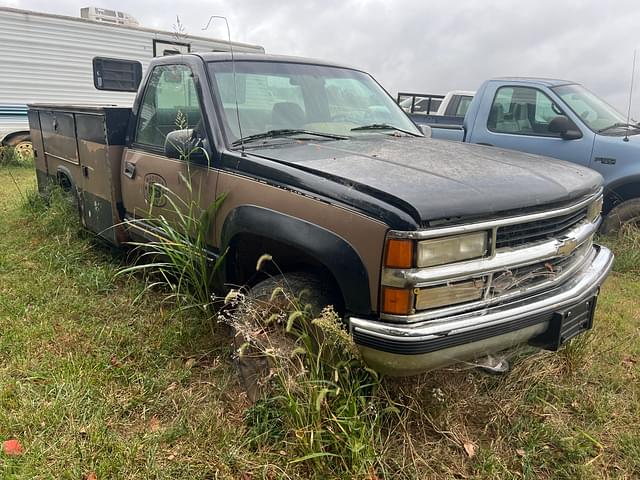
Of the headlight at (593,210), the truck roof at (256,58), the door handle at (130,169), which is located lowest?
the headlight at (593,210)

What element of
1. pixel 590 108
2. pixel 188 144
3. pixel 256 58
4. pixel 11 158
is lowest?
pixel 11 158

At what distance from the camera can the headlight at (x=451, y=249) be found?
212 centimetres

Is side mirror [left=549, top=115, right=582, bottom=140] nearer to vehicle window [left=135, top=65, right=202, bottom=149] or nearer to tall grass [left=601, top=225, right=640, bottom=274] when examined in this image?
tall grass [left=601, top=225, right=640, bottom=274]

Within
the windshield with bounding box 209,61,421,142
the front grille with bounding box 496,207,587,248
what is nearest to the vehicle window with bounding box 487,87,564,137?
the windshield with bounding box 209,61,421,142

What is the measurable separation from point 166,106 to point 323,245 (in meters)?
1.98

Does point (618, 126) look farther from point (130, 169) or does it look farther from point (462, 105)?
point (130, 169)

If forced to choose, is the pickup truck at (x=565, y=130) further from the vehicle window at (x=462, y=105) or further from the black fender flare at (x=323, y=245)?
the black fender flare at (x=323, y=245)

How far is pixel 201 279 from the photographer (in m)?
3.21

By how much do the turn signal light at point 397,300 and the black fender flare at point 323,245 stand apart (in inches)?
3.2

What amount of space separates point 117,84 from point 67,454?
4.86 metres

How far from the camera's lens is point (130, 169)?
3873 millimetres

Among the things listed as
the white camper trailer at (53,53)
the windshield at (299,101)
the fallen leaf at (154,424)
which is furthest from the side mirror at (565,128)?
the white camper trailer at (53,53)

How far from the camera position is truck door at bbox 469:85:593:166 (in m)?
5.57

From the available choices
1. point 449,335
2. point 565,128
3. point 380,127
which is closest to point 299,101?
point 380,127
